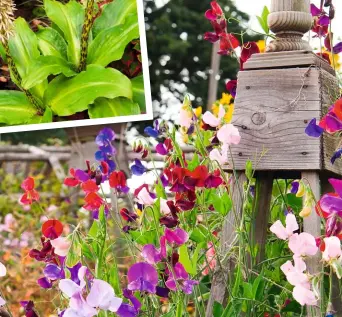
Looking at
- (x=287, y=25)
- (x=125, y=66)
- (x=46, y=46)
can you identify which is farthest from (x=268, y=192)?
(x=46, y=46)

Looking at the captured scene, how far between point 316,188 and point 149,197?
1.11ft

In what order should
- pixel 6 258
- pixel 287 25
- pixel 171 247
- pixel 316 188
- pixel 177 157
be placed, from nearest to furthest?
1. pixel 171 247
2. pixel 316 188
3. pixel 287 25
4. pixel 177 157
5. pixel 6 258

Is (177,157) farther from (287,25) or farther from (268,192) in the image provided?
(287,25)

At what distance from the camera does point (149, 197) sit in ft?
Result: 5.90

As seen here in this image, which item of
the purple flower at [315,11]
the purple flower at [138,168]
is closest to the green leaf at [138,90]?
the purple flower at [138,168]

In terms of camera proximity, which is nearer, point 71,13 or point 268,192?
point 268,192

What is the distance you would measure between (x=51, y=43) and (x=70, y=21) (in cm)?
13

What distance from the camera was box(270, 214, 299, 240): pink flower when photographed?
61.0 inches

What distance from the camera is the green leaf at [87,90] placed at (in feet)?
8.12

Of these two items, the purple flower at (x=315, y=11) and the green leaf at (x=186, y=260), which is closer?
the green leaf at (x=186, y=260)

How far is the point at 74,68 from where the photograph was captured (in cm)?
256

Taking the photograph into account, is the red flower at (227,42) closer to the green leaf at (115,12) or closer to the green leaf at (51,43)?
the green leaf at (115,12)

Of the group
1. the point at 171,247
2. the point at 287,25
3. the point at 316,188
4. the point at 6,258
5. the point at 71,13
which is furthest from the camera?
the point at 6,258

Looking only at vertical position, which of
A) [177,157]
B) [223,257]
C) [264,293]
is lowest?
[264,293]
